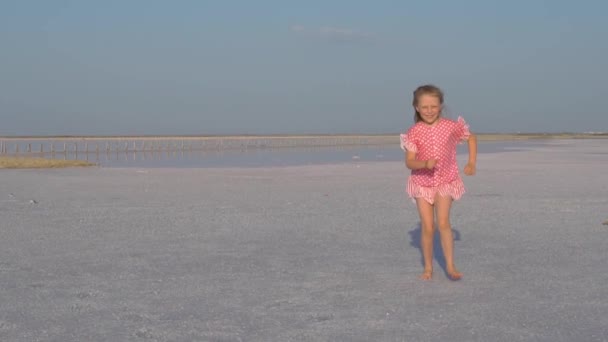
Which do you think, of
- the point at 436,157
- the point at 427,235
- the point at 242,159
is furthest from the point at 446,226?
the point at 242,159

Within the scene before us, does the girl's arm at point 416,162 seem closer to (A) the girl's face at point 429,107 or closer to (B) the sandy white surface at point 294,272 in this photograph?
(A) the girl's face at point 429,107

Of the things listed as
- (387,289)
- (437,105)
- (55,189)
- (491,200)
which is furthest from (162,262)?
(55,189)

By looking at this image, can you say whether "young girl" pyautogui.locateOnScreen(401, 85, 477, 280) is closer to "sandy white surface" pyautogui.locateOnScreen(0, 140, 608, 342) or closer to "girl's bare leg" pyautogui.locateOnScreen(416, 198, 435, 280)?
"girl's bare leg" pyautogui.locateOnScreen(416, 198, 435, 280)

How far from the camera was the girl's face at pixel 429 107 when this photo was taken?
587cm

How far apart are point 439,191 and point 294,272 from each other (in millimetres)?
1336

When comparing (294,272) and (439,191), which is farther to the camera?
Result: (294,272)

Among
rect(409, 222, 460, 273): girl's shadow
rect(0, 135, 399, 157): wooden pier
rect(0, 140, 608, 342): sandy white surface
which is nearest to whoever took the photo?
rect(0, 140, 608, 342): sandy white surface

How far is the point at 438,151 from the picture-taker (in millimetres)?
5961

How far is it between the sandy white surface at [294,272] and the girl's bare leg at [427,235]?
0.13m

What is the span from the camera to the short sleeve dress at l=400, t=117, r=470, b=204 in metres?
5.96

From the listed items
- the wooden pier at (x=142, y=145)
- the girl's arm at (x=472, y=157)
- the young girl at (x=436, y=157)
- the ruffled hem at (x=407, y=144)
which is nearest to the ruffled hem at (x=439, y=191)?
the young girl at (x=436, y=157)

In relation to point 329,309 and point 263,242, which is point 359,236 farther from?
point 329,309

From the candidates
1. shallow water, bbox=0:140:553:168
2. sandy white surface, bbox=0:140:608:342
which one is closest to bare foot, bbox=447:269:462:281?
sandy white surface, bbox=0:140:608:342

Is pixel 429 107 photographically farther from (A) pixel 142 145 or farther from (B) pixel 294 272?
(A) pixel 142 145
